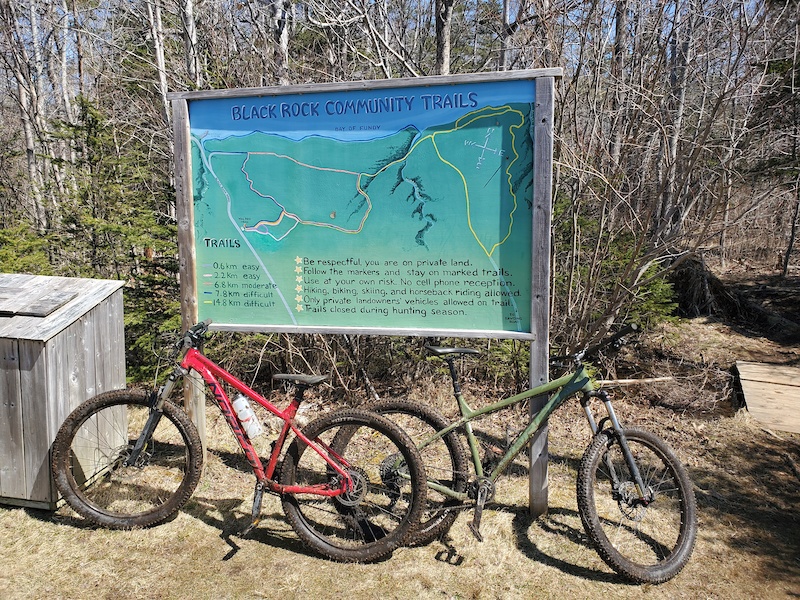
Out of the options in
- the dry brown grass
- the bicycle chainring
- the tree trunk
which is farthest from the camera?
the tree trunk

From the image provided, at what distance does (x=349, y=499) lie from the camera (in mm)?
2922

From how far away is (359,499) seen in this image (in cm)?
292

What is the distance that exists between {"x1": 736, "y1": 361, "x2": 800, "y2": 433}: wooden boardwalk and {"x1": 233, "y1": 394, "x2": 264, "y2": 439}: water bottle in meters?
4.19

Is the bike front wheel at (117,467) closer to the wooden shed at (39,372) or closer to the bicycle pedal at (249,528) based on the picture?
the wooden shed at (39,372)

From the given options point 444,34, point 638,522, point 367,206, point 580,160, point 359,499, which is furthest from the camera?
point 444,34

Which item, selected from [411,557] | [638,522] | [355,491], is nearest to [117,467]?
[355,491]

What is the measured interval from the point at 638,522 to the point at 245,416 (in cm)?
227

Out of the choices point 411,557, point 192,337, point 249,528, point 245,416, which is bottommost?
point 411,557

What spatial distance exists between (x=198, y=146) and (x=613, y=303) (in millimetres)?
3435

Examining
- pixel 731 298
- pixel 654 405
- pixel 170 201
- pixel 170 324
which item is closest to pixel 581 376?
pixel 654 405

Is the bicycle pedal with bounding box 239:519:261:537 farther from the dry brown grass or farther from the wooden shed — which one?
the wooden shed

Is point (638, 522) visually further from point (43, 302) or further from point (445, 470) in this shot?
point (43, 302)

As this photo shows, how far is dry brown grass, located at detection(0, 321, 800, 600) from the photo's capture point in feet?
8.84

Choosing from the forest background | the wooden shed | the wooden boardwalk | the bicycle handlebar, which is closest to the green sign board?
the bicycle handlebar
